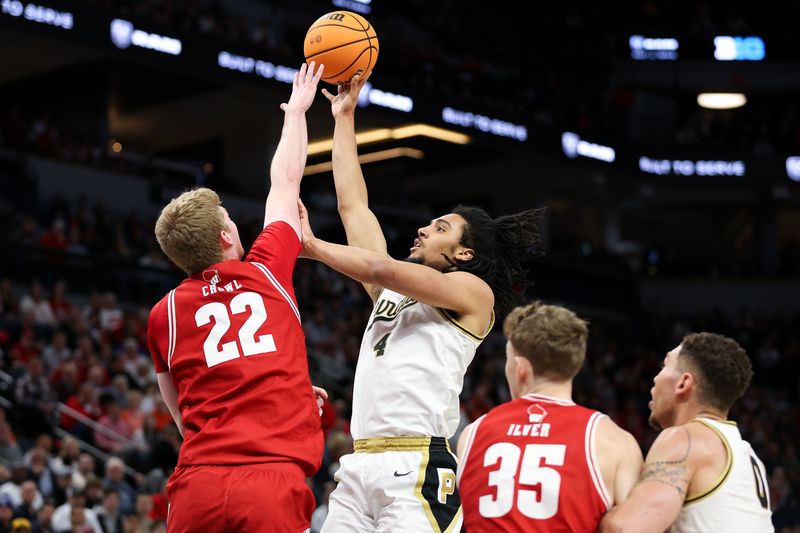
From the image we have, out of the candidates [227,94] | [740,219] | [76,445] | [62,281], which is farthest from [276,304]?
[740,219]

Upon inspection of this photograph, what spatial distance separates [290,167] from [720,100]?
28.0 metres

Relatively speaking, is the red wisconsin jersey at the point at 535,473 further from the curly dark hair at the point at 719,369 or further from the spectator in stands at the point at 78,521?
the spectator in stands at the point at 78,521

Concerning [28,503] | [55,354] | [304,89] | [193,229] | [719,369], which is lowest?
[28,503]

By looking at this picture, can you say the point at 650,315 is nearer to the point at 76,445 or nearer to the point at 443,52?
the point at 443,52

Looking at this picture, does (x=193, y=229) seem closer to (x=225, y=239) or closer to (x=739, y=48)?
(x=225, y=239)

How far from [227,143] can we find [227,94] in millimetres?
2253

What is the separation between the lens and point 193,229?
4.23 m

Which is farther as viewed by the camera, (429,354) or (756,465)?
(429,354)

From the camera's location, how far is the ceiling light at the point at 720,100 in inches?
1201

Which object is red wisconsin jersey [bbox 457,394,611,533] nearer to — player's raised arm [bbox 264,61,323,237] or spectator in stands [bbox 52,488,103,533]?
player's raised arm [bbox 264,61,323,237]

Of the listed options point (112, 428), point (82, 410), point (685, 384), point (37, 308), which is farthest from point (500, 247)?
point (37, 308)

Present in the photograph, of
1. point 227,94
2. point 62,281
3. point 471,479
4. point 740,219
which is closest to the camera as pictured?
point 471,479

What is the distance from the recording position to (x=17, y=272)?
53.1ft

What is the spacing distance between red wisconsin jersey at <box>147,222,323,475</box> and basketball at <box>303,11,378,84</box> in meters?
1.32
